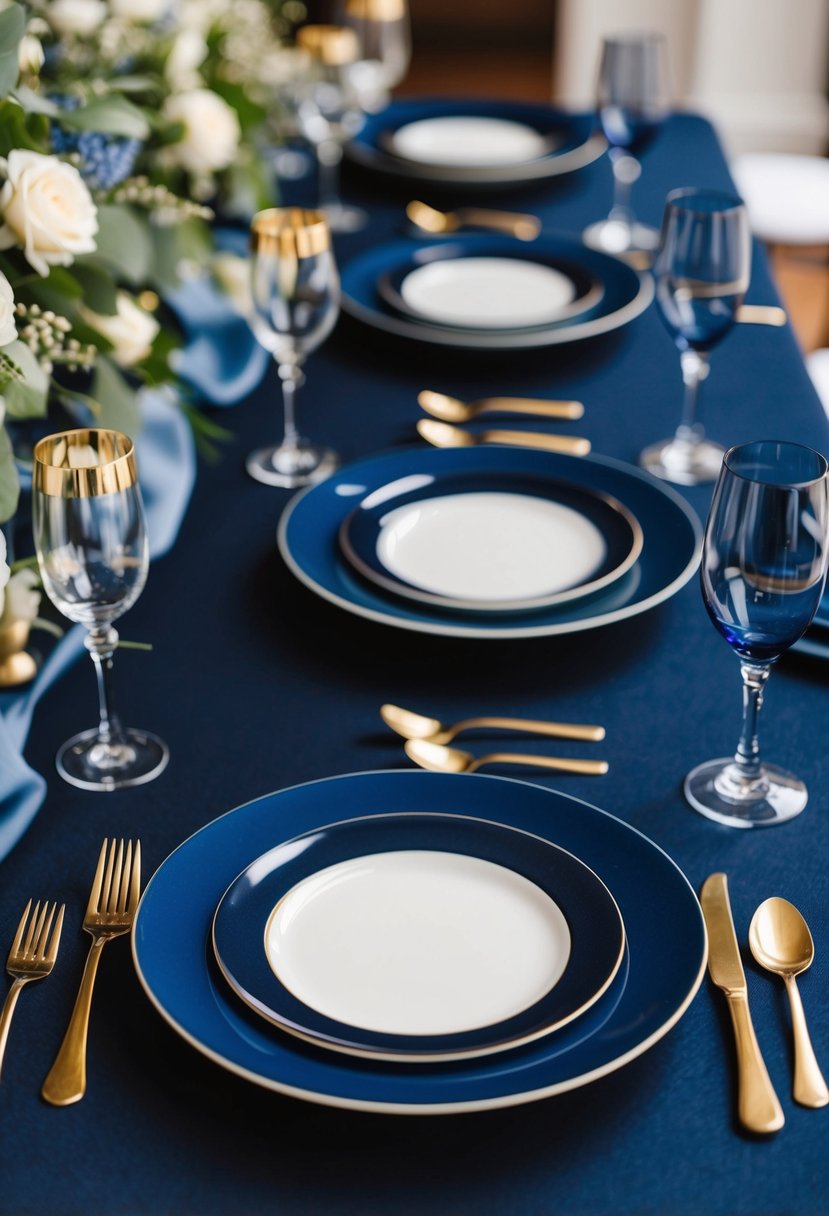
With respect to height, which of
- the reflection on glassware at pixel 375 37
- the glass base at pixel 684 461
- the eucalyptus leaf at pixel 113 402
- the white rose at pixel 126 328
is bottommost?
the glass base at pixel 684 461

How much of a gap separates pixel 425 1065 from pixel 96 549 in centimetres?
40

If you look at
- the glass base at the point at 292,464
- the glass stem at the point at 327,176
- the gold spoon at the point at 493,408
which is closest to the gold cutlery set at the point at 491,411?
the gold spoon at the point at 493,408

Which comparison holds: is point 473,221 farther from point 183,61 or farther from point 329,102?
point 183,61

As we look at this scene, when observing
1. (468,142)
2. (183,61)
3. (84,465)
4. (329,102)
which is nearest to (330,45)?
(329,102)

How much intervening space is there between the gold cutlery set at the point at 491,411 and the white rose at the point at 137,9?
1.89ft

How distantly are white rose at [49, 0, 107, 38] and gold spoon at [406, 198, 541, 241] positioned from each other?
55cm

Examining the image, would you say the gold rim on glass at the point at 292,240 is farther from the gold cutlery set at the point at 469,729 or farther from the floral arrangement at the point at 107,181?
the gold cutlery set at the point at 469,729

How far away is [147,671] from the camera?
3.66 ft

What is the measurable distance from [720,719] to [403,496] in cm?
39

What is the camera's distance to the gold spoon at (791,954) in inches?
29.7

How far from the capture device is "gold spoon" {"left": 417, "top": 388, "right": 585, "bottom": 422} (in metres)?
1.49

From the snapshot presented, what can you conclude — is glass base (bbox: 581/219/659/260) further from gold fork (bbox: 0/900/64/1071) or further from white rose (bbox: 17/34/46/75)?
gold fork (bbox: 0/900/64/1071)

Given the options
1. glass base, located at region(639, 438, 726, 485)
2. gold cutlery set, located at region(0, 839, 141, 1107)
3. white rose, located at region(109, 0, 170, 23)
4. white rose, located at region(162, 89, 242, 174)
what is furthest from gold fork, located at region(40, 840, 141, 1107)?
white rose, located at region(109, 0, 170, 23)

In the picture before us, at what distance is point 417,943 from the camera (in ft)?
2.68
